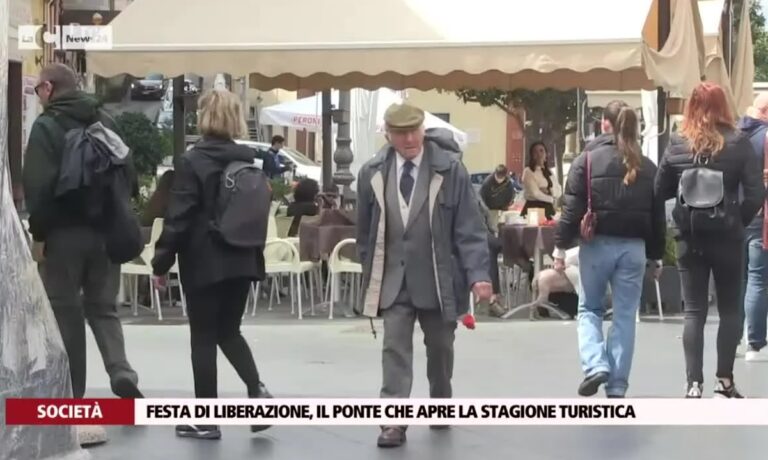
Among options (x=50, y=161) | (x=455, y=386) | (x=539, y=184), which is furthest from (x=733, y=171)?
(x=539, y=184)

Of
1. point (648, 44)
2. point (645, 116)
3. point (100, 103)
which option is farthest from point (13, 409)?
point (645, 116)

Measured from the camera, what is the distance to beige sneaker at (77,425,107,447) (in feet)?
22.2

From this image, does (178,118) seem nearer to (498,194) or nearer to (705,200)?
(498,194)

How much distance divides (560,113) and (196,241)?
82.0 feet

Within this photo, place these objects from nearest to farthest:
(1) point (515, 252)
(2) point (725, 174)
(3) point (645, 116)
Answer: (2) point (725, 174) < (1) point (515, 252) < (3) point (645, 116)

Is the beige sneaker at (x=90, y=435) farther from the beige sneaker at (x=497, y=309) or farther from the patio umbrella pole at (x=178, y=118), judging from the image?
the patio umbrella pole at (x=178, y=118)

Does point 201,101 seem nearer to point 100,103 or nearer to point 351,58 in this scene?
point 100,103

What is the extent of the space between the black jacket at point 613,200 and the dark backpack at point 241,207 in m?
1.91

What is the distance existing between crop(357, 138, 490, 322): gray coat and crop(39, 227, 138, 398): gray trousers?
135cm

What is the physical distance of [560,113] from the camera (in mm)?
31125

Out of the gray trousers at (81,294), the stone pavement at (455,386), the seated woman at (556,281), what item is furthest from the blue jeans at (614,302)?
the seated woman at (556,281)

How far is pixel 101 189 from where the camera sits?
6.76 m

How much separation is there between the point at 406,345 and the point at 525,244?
19.9 feet

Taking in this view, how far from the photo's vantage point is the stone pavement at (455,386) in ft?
22.7
